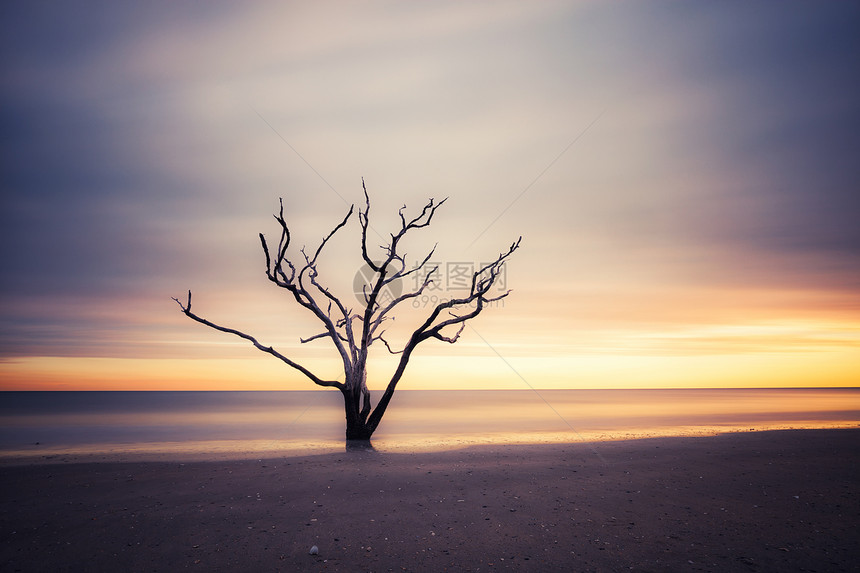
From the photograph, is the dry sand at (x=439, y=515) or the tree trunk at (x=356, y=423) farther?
the tree trunk at (x=356, y=423)

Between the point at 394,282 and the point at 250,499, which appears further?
the point at 394,282

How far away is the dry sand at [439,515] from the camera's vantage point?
5.80 metres

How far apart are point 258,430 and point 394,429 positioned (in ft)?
21.7

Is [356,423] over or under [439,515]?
over

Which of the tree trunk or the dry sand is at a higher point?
the tree trunk

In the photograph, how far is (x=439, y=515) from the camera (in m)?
7.34

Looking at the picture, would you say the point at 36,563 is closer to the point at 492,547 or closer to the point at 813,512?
the point at 492,547

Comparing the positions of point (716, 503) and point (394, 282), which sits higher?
point (394, 282)

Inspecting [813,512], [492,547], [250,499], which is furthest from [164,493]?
[813,512]

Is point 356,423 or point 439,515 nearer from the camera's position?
point 439,515

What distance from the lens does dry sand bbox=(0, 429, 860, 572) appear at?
5.80 m

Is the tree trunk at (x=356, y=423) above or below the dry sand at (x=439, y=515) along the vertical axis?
above

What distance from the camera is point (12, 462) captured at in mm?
12258

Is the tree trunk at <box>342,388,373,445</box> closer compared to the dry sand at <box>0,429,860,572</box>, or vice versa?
the dry sand at <box>0,429,860,572</box>
